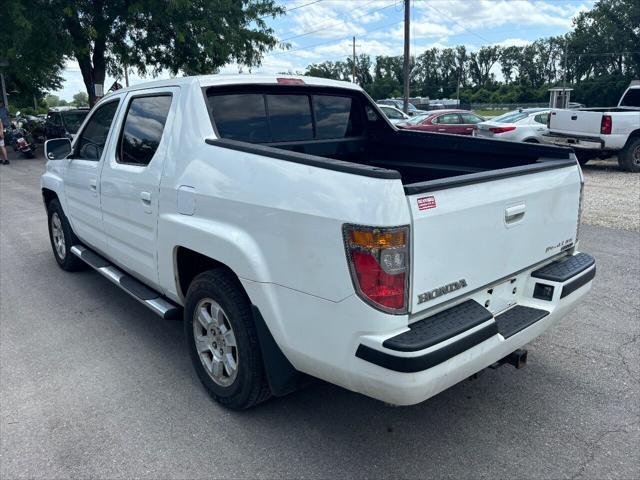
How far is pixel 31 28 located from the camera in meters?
17.0

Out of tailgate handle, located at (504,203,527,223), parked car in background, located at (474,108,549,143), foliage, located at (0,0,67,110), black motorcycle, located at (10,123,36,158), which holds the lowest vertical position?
black motorcycle, located at (10,123,36,158)

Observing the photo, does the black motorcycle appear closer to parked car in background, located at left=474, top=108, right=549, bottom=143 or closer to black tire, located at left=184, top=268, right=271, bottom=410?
parked car in background, located at left=474, top=108, right=549, bottom=143

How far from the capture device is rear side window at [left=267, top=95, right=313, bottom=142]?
3896 mm

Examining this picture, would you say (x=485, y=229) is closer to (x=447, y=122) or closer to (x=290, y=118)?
(x=290, y=118)

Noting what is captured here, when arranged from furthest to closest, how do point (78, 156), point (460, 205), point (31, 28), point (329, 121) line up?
point (31, 28) < point (78, 156) < point (329, 121) < point (460, 205)

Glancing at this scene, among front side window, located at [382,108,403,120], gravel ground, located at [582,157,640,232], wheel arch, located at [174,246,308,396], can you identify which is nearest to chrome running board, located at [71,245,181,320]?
wheel arch, located at [174,246,308,396]

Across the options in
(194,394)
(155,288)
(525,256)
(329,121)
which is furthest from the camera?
(329,121)

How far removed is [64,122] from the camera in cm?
1928

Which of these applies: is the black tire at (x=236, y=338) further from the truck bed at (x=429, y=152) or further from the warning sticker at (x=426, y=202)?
the truck bed at (x=429, y=152)

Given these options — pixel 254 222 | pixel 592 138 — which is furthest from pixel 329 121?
pixel 592 138

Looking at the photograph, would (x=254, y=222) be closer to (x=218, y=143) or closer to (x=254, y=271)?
(x=254, y=271)

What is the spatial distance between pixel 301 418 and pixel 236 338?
0.67 m

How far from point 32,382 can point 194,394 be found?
1145 millimetres

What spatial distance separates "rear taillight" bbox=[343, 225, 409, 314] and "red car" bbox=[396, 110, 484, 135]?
16071mm
